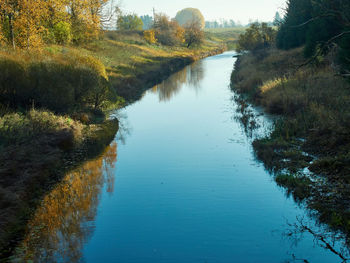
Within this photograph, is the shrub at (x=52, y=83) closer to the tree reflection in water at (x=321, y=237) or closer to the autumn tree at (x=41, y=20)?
the autumn tree at (x=41, y=20)

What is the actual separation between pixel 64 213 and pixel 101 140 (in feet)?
21.9

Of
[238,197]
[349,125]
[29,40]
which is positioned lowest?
[238,197]

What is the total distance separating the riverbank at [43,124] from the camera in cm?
933

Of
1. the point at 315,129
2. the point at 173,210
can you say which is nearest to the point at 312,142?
the point at 315,129

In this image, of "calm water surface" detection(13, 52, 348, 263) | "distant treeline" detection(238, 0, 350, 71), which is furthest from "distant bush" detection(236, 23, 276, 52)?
"calm water surface" detection(13, 52, 348, 263)

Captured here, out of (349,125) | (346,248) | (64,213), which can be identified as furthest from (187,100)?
(346,248)

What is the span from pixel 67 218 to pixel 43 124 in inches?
235

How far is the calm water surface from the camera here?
23.9 feet

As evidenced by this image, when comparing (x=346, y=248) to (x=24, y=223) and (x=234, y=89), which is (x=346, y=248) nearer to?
(x=24, y=223)

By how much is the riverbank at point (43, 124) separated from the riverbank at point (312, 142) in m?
6.73

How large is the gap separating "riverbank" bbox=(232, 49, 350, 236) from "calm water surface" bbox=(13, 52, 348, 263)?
0.46 meters

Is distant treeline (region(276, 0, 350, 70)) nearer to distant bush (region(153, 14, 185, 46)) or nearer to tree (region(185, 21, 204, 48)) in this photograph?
distant bush (region(153, 14, 185, 46))

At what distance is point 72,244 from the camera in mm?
7570

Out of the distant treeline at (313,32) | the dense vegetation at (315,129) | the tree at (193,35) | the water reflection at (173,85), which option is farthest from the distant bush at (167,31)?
the dense vegetation at (315,129)
